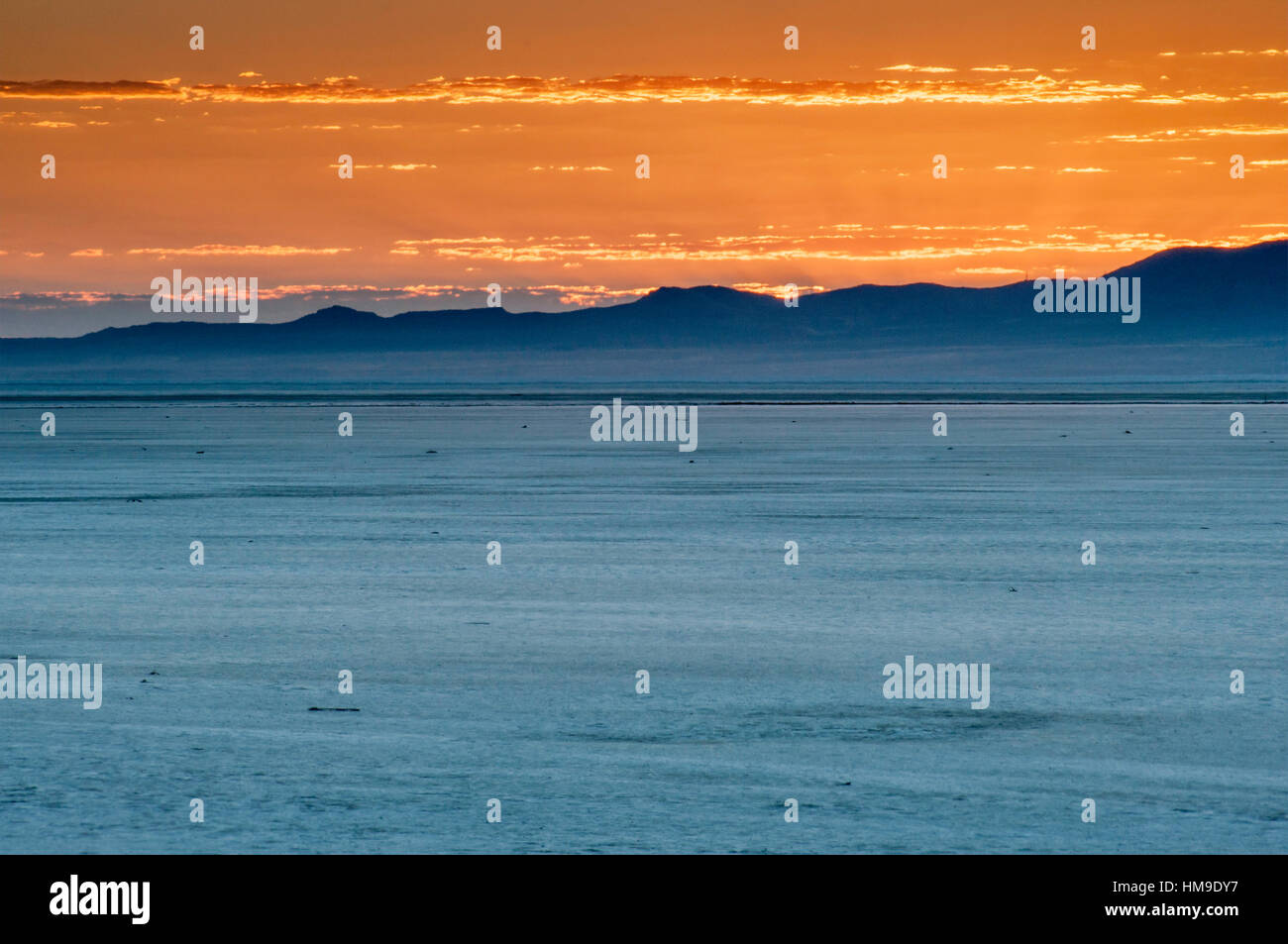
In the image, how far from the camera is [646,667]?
464 inches

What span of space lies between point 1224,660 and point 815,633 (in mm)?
3060

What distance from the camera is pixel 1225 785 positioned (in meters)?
8.52

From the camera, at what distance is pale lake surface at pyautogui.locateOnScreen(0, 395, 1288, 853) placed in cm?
797

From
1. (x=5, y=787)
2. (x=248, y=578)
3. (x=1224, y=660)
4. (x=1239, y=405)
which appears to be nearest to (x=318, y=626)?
(x=248, y=578)

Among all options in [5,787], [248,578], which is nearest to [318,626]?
[248,578]

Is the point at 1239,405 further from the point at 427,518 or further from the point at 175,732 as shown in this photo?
the point at 175,732

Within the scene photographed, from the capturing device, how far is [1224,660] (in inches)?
471

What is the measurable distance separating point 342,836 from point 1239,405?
269ft

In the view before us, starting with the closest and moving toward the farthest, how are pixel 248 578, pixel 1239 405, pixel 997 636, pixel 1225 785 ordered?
pixel 1225 785 → pixel 997 636 → pixel 248 578 → pixel 1239 405

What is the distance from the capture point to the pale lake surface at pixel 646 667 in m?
7.97
